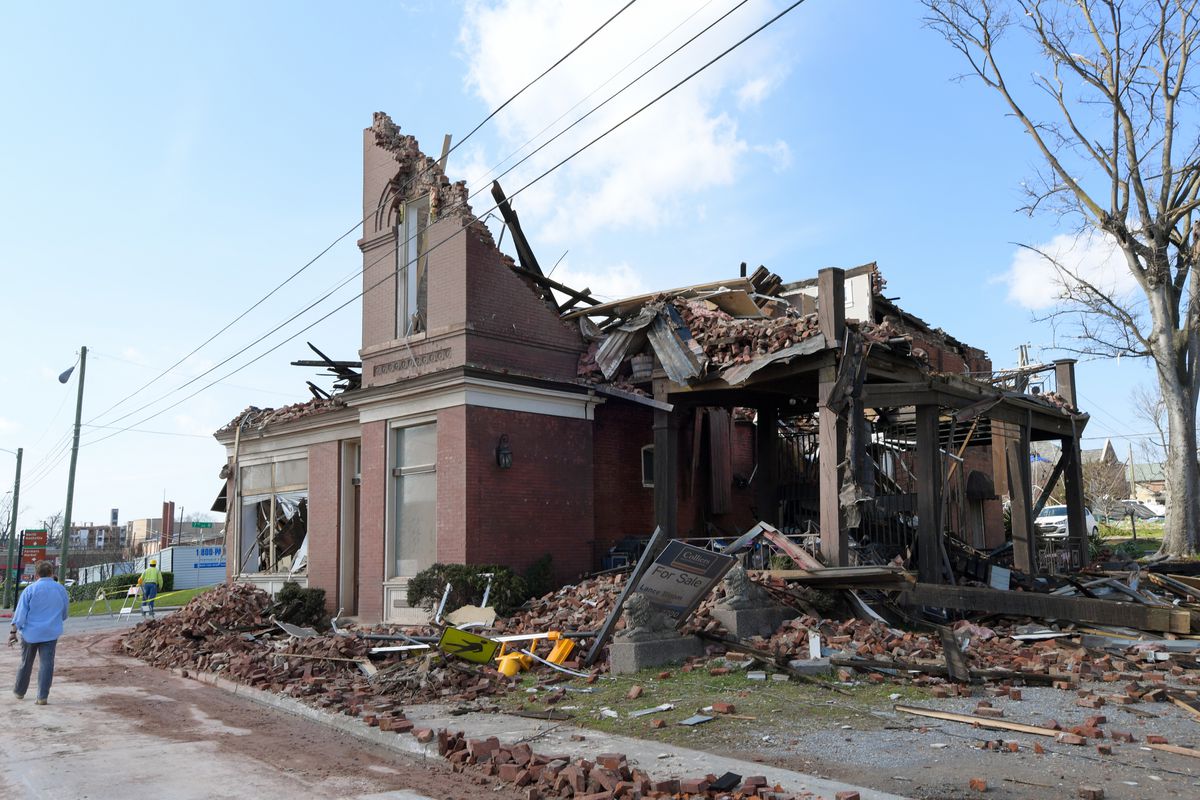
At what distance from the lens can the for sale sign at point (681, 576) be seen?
10664 mm

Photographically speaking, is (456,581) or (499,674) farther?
(456,581)

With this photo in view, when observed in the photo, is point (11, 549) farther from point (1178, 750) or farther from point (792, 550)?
point (1178, 750)

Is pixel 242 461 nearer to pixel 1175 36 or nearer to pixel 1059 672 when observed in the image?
pixel 1059 672

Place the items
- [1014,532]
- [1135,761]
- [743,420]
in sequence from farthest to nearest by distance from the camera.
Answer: [743,420]
[1014,532]
[1135,761]

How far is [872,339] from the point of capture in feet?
47.5

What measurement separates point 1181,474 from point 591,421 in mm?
16276

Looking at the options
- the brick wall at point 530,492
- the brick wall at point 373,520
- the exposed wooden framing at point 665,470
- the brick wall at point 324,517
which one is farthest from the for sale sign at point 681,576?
the brick wall at point 324,517

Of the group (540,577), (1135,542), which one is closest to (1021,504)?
(540,577)

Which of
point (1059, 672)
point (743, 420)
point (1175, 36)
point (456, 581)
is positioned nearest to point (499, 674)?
point (456, 581)

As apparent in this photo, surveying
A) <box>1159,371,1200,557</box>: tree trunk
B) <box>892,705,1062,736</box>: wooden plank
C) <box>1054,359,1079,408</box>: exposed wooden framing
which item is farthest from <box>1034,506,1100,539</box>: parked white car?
<box>892,705,1062,736</box>: wooden plank

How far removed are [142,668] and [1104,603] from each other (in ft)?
45.7

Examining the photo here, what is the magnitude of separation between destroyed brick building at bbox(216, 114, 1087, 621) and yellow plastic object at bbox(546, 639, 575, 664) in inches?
151

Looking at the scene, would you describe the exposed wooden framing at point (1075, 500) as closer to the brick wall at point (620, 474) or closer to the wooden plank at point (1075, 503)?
the wooden plank at point (1075, 503)

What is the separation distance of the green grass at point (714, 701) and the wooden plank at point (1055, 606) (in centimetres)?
305
